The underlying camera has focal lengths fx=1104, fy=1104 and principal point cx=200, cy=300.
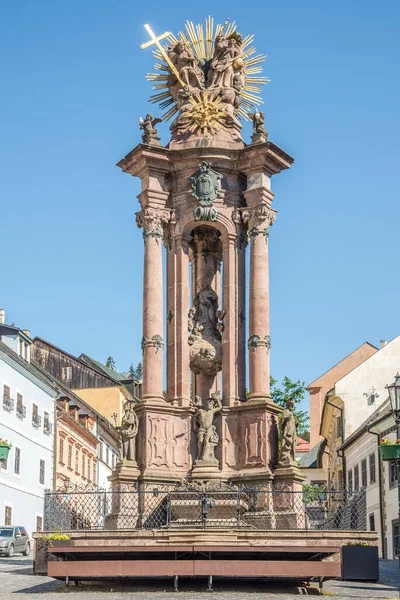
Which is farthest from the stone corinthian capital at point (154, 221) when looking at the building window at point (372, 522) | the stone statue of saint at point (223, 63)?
the building window at point (372, 522)

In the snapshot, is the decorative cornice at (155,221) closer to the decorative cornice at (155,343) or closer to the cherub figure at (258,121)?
the decorative cornice at (155,343)

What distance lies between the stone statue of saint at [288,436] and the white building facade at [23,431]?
87.1ft

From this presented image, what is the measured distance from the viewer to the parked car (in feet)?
118

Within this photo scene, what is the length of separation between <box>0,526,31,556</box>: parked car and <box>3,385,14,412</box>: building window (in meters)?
12.1

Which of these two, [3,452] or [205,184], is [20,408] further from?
[3,452]

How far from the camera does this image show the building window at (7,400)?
49.6 m

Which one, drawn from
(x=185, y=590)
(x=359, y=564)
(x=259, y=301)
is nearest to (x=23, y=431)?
(x=259, y=301)

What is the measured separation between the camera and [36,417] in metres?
54.1

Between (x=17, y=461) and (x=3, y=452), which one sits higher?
(x=17, y=461)

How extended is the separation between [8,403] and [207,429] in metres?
27.1

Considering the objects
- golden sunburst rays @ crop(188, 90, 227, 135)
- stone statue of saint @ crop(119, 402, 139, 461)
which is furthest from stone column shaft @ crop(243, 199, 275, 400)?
stone statue of saint @ crop(119, 402, 139, 461)

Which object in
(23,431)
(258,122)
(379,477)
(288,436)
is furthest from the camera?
(23,431)

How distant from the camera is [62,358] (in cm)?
7762

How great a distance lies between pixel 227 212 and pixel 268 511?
23.5ft
